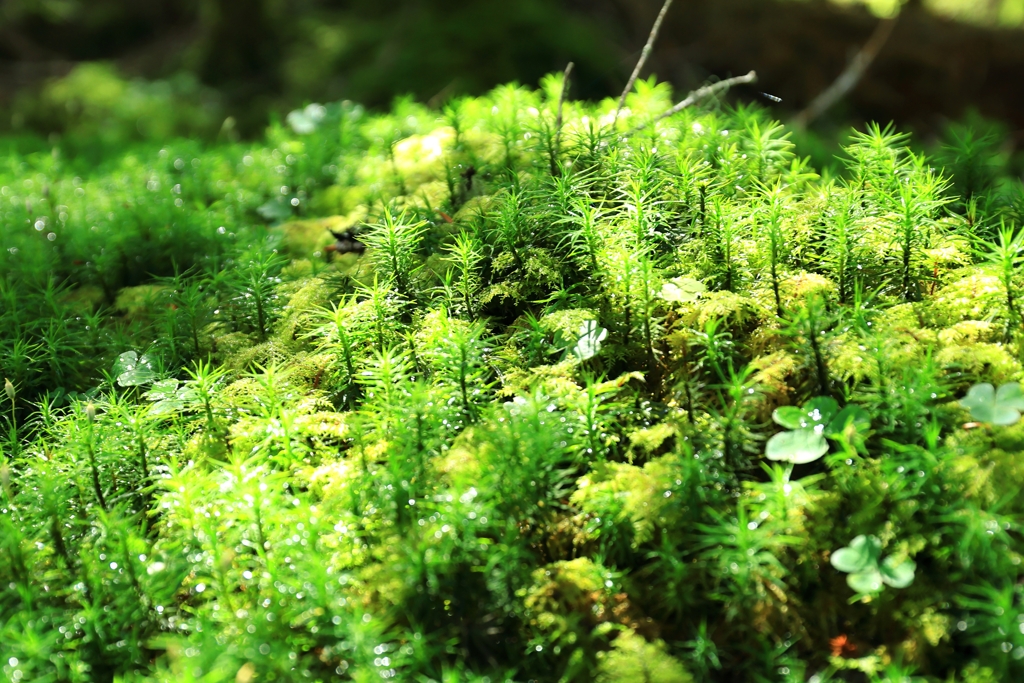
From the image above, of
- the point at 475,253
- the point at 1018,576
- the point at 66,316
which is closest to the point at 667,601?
the point at 1018,576

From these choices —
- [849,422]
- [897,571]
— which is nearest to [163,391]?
[849,422]

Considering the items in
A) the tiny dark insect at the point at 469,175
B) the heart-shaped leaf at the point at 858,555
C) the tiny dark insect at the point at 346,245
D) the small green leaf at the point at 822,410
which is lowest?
the tiny dark insect at the point at 346,245

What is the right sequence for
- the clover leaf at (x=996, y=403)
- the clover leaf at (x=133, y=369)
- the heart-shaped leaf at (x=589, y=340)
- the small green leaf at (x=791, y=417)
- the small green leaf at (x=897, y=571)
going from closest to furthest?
the small green leaf at (x=897, y=571) → the clover leaf at (x=996, y=403) → the small green leaf at (x=791, y=417) → the heart-shaped leaf at (x=589, y=340) → the clover leaf at (x=133, y=369)

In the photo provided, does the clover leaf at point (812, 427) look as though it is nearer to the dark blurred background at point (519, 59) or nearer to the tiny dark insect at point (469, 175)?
the tiny dark insect at point (469, 175)

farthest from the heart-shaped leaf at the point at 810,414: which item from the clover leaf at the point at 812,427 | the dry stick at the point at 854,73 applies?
the dry stick at the point at 854,73

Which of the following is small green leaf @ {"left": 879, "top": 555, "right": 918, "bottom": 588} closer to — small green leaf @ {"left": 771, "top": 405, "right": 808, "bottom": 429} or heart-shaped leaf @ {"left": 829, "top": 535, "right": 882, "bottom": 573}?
heart-shaped leaf @ {"left": 829, "top": 535, "right": 882, "bottom": 573}

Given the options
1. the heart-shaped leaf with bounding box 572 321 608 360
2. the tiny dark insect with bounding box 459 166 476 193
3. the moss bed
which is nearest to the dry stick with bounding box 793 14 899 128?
the moss bed
